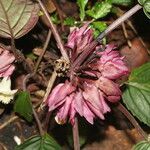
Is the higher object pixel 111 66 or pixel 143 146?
pixel 111 66

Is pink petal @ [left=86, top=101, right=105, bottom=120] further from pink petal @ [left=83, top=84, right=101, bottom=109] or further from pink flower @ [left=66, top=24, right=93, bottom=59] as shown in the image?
pink flower @ [left=66, top=24, right=93, bottom=59]

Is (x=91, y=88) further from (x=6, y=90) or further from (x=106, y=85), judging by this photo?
(x=6, y=90)

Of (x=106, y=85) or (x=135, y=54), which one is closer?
(x=106, y=85)

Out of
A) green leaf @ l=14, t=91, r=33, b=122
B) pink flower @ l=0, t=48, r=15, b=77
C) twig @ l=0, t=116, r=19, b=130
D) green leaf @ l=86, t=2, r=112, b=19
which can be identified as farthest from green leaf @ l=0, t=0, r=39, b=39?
twig @ l=0, t=116, r=19, b=130

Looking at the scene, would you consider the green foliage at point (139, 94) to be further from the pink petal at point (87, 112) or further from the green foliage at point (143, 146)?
the pink petal at point (87, 112)

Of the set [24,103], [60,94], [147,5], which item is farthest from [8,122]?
[147,5]

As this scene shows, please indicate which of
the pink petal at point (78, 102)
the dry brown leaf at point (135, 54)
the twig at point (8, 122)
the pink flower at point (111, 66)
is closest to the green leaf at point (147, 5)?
the pink flower at point (111, 66)

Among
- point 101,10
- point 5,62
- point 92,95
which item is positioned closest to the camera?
point 92,95

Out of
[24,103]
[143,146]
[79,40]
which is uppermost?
[79,40]
